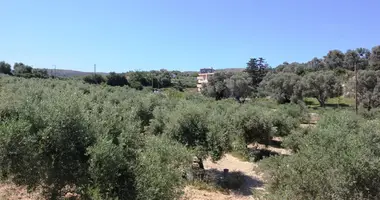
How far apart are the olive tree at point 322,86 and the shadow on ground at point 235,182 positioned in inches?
1827

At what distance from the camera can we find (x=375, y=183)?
7.97 m

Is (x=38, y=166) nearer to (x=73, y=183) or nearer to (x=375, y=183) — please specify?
(x=73, y=183)

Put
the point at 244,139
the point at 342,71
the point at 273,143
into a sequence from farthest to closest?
1. the point at 342,71
2. the point at 273,143
3. the point at 244,139

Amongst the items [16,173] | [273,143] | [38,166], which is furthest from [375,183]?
[273,143]

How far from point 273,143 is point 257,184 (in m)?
11.1

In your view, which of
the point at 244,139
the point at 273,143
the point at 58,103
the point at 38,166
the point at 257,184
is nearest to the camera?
the point at 38,166

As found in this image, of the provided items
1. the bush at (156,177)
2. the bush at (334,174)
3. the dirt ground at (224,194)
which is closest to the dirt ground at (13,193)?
the dirt ground at (224,194)

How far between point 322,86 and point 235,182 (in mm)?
48222

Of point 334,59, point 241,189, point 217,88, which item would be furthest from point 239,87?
point 241,189

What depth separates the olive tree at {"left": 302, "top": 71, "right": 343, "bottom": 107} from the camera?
191ft

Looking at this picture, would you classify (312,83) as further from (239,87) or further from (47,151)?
(47,151)

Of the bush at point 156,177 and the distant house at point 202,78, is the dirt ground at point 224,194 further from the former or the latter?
the distant house at point 202,78

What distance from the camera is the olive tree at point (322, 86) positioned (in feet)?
191

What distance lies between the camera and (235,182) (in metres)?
15.8
